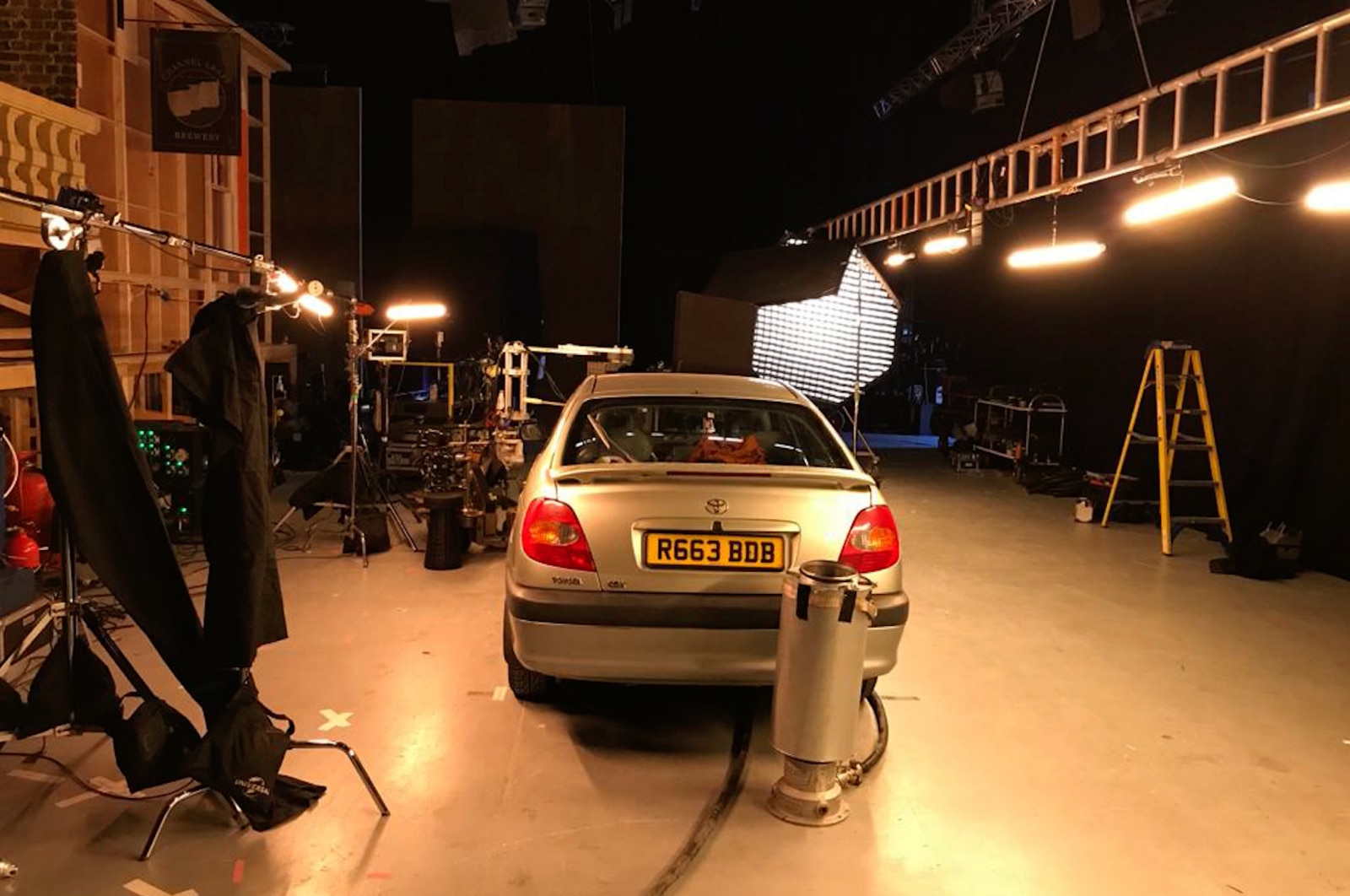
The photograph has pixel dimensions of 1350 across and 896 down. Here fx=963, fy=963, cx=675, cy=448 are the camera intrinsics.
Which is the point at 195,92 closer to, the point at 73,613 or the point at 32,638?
the point at 32,638

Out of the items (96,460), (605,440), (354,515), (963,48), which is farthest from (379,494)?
(963,48)

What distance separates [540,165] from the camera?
47.3 feet

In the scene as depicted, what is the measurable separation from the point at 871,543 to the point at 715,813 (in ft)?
3.46

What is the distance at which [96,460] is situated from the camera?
8.61ft

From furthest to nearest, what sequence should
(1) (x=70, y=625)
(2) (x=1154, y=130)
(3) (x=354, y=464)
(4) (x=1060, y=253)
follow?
1. (4) (x=1060, y=253)
2. (2) (x=1154, y=130)
3. (3) (x=354, y=464)
4. (1) (x=70, y=625)

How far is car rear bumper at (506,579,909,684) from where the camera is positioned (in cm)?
323

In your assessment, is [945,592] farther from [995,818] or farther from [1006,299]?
[1006,299]

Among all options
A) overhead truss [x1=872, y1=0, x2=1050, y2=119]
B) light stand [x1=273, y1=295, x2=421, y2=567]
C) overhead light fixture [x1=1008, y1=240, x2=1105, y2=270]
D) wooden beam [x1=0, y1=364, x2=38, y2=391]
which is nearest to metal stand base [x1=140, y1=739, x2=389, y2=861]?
light stand [x1=273, y1=295, x2=421, y2=567]

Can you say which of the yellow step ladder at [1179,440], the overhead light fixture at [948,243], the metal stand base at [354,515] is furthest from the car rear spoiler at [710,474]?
the overhead light fixture at [948,243]

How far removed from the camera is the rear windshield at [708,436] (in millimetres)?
4008

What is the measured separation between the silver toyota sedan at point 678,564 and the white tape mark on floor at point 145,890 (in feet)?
3.88

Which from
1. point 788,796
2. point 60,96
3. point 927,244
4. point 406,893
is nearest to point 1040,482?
point 927,244

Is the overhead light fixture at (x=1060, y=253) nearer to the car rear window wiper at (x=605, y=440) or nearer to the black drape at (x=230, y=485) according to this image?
the car rear window wiper at (x=605, y=440)

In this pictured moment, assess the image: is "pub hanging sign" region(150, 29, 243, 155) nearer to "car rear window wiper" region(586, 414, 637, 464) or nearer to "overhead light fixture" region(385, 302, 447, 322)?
"overhead light fixture" region(385, 302, 447, 322)
